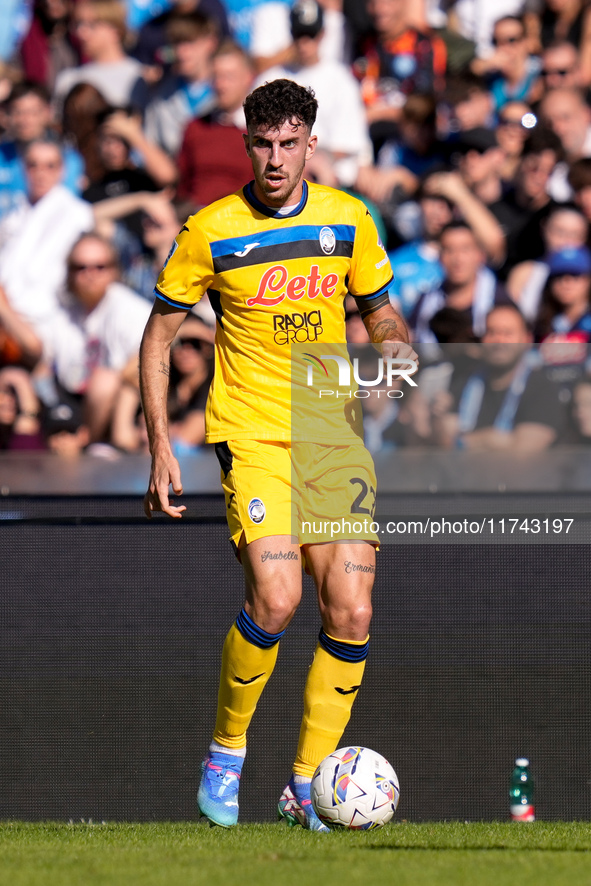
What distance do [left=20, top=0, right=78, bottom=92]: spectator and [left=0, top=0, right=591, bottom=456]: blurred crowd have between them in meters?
0.01

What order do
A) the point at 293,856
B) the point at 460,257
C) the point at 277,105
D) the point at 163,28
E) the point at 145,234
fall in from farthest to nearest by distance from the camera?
the point at 163,28, the point at 145,234, the point at 460,257, the point at 277,105, the point at 293,856

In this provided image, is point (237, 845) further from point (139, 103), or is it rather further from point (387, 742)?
point (139, 103)

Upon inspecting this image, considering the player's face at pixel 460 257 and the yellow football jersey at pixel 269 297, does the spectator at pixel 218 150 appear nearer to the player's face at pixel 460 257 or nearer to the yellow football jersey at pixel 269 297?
the player's face at pixel 460 257

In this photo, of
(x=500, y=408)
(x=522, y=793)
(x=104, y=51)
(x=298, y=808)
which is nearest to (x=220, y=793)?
(x=298, y=808)

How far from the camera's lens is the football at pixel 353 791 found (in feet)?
12.0

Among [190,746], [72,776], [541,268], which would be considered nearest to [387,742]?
[190,746]

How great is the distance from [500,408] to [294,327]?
7.29 ft

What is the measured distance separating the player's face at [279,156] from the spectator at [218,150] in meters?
3.79

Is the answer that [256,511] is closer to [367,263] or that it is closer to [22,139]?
[367,263]

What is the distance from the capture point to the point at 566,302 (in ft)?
23.2

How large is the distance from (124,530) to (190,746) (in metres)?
0.91

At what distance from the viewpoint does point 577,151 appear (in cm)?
764

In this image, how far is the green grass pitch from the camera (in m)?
2.71

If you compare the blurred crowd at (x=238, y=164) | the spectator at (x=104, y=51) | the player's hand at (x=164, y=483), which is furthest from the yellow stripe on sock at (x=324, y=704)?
the spectator at (x=104, y=51)
